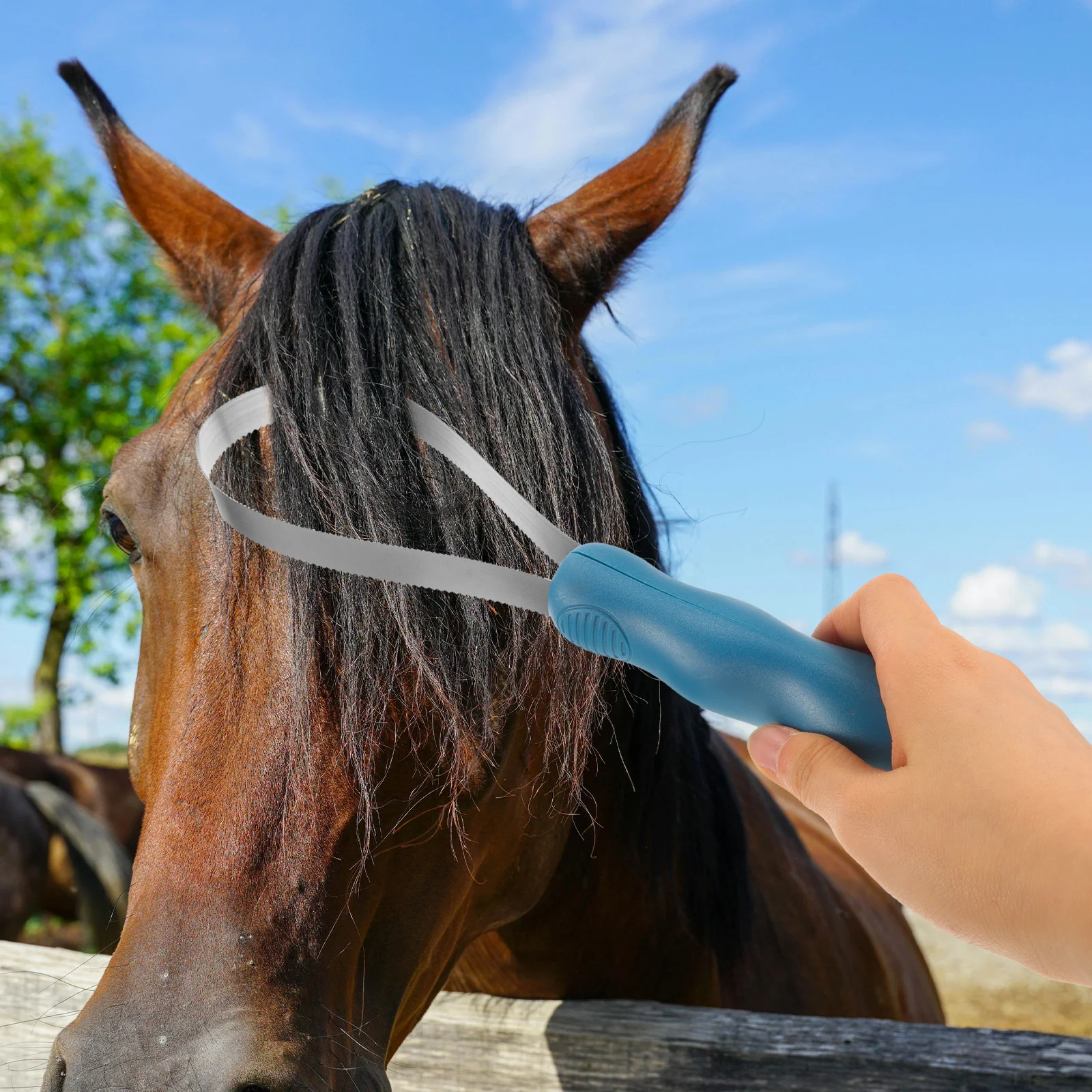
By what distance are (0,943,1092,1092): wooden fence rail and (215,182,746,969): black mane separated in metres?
0.49

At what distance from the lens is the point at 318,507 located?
1.27m

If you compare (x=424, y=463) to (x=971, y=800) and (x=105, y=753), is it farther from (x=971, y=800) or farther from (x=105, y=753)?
(x=105, y=753)

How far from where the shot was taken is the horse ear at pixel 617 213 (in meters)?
1.76

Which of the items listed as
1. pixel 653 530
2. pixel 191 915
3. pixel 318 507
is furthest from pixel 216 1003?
pixel 653 530

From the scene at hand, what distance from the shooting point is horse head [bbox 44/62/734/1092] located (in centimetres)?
110

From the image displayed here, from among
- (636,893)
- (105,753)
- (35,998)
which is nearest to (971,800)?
(636,893)

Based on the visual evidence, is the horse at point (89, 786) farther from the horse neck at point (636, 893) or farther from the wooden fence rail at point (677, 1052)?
the horse neck at point (636, 893)

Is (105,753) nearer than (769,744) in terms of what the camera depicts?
No

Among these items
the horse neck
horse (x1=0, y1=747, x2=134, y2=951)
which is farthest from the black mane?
horse (x1=0, y1=747, x2=134, y2=951)

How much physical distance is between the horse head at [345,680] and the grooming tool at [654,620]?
→ 6 cm

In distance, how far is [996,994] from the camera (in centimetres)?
698

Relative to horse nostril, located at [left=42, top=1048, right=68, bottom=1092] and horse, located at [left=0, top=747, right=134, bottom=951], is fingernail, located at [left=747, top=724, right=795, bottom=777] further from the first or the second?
horse, located at [left=0, top=747, right=134, bottom=951]

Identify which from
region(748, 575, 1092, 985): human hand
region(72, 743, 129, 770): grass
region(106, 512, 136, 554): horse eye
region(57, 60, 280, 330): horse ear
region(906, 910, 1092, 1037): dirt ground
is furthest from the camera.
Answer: region(72, 743, 129, 770): grass

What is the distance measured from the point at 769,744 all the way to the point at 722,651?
0.31 feet
